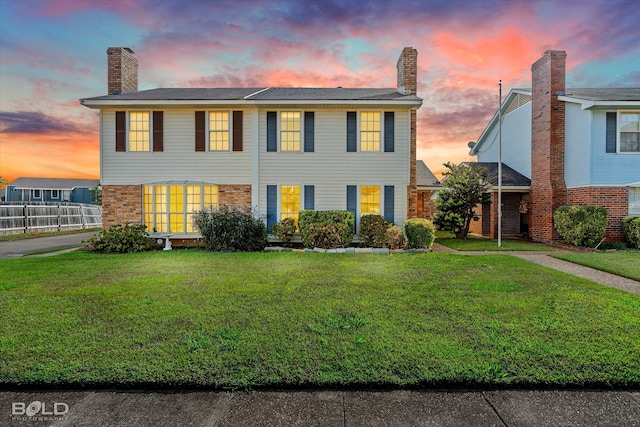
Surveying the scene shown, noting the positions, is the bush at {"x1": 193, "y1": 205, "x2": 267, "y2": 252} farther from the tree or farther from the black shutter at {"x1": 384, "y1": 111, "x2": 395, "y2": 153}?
the tree

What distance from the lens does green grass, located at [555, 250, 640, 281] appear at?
7.73m

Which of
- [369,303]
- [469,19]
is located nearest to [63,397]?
[369,303]

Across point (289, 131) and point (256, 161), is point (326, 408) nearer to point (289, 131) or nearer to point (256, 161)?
point (256, 161)

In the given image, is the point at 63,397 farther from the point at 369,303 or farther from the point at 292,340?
the point at 369,303

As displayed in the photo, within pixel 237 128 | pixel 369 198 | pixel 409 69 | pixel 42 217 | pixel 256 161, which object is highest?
pixel 409 69

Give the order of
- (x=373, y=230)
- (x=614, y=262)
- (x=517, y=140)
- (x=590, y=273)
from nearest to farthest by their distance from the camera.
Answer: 1. (x=590, y=273)
2. (x=614, y=262)
3. (x=373, y=230)
4. (x=517, y=140)

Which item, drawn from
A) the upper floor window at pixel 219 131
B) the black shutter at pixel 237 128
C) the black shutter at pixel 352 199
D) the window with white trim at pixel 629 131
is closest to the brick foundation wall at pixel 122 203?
the upper floor window at pixel 219 131

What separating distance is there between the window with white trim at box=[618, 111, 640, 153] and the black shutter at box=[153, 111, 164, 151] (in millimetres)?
18403

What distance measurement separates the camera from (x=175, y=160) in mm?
13055

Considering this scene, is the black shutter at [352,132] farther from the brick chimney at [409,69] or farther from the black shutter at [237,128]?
the black shutter at [237,128]

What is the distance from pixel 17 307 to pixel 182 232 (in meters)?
8.03

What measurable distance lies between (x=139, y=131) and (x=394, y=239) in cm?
1085

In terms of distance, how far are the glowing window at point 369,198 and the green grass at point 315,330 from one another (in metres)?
5.80

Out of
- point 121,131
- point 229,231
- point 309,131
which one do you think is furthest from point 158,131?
point 309,131
